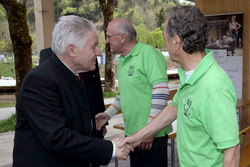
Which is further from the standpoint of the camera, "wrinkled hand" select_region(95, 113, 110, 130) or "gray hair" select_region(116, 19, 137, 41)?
"gray hair" select_region(116, 19, 137, 41)

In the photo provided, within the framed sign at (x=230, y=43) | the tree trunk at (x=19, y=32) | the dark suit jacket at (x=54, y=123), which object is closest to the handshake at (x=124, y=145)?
the dark suit jacket at (x=54, y=123)

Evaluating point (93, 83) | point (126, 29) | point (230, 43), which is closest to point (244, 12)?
point (230, 43)

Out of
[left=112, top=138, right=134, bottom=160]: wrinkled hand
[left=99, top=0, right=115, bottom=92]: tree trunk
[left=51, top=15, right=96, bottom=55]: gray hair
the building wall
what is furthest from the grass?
[left=51, top=15, right=96, bottom=55]: gray hair

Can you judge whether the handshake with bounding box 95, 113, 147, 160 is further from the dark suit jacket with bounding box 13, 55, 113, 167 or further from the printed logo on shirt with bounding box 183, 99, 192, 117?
the printed logo on shirt with bounding box 183, 99, 192, 117

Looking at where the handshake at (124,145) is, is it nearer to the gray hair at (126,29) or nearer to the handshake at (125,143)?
the handshake at (125,143)

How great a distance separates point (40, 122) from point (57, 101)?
15 centimetres

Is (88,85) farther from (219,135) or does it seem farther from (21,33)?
(21,33)

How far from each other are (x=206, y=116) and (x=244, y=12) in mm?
4728

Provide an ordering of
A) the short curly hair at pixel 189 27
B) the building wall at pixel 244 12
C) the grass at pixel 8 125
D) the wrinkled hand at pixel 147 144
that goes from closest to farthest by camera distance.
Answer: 1. the short curly hair at pixel 189 27
2. the wrinkled hand at pixel 147 144
3. the building wall at pixel 244 12
4. the grass at pixel 8 125

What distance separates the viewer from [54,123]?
154 centimetres

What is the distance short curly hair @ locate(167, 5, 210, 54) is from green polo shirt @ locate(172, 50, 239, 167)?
0.09 meters

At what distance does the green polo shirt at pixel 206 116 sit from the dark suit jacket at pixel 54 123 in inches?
19.7

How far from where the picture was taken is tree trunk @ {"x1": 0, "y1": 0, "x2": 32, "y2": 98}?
6352mm

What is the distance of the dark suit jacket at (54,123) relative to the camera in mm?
1530
